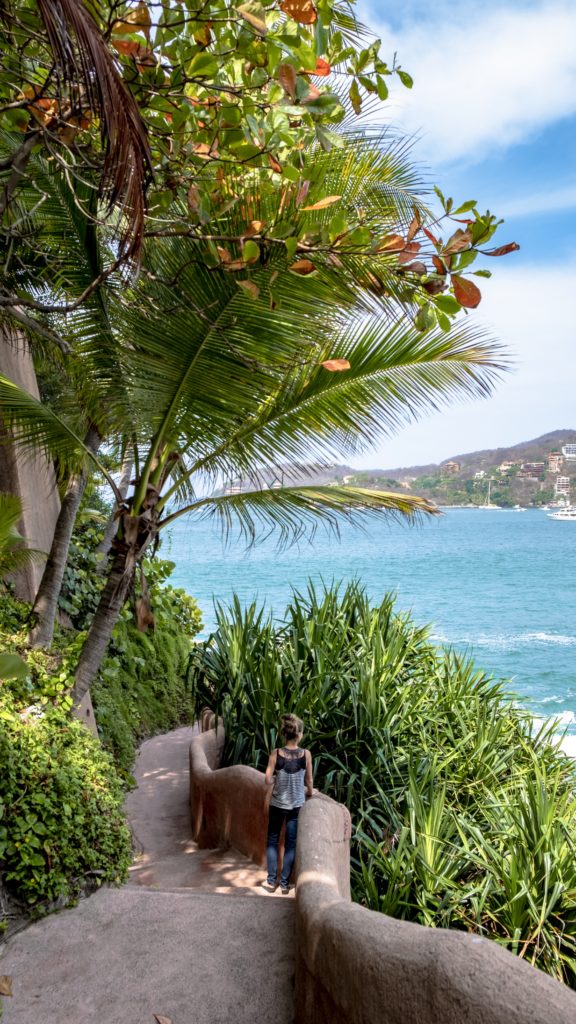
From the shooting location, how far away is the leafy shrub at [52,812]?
15.0ft

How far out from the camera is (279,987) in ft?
12.7

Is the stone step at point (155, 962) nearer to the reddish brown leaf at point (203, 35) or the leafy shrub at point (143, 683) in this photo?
the leafy shrub at point (143, 683)

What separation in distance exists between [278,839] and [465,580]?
66928mm

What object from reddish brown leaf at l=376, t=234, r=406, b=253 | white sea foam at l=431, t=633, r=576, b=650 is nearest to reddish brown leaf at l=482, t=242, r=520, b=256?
reddish brown leaf at l=376, t=234, r=406, b=253

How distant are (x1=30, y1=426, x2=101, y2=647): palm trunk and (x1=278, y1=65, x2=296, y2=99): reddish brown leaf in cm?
473

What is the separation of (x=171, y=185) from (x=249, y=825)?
4739mm

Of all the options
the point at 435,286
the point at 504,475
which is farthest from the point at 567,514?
the point at 435,286

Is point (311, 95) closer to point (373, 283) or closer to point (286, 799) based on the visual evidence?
point (373, 283)

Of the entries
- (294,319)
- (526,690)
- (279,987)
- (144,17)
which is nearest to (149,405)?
(294,319)

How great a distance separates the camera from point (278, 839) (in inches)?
219

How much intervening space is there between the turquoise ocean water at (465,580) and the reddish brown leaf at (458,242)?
2003 cm

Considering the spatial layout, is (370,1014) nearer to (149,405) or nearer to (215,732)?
(149,405)

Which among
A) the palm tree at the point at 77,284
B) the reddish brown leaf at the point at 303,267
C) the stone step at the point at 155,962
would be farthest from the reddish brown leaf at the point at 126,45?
the stone step at the point at 155,962

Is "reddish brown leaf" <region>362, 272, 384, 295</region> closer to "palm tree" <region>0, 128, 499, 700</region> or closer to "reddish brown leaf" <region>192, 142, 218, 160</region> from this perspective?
"palm tree" <region>0, 128, 499, 700</region>
